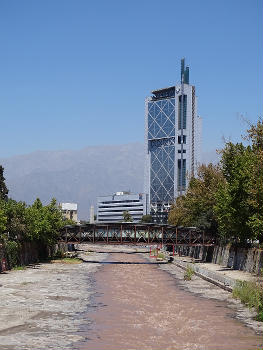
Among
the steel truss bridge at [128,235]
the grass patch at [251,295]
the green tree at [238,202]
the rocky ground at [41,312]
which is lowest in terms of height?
the rocky ground at [41,312]

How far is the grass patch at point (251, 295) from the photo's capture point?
3366cm

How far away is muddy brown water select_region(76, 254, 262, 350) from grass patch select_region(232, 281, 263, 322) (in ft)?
5.01

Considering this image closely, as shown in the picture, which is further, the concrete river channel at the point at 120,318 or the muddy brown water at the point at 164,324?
the concrete river channel at the point at 120,318

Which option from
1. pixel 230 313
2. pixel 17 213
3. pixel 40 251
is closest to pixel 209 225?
pixel 40 251

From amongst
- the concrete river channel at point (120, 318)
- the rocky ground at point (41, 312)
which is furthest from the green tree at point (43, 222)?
the concrete river channel at point (120, 318)

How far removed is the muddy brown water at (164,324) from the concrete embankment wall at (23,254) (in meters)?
23.0

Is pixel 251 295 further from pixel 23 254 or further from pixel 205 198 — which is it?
pixel 205 198

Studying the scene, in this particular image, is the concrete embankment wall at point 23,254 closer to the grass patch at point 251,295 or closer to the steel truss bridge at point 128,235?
the steel truss bridge at point 128,235

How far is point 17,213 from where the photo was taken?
245 ft

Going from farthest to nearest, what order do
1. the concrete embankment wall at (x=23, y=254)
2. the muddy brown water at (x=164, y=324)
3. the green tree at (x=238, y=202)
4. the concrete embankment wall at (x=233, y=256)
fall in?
the concrete embankment wall at (x=23, y=254)
the green tree at (x=238, y=202)
the concrete embankment wall at (x=233, y=256)
the muddy brown water at (x=164, y=324)

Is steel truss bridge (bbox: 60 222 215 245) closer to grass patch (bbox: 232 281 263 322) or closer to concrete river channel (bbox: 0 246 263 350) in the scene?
concrete river channel (bbox: 0 246 263 350)

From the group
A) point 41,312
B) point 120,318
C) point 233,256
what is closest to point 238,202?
point 233,256

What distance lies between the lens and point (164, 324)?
3020cm

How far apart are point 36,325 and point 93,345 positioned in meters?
5.73
